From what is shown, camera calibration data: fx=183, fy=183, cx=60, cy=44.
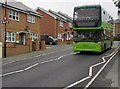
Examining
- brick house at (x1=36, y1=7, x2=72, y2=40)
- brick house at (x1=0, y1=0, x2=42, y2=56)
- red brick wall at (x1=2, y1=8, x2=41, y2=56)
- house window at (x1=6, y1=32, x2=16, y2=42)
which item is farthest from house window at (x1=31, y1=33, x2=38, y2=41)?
brick house at (x1=36, y1=7, x2=72, y2=40)

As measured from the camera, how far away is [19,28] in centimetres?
2498

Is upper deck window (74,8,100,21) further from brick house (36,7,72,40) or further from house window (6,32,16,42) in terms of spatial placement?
brick house (36,7,72,40)

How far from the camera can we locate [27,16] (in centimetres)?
2695

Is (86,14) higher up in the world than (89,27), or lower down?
higher up

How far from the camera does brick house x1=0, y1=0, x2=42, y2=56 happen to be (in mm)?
21369

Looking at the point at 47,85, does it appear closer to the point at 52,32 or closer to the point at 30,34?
the point at 30,34

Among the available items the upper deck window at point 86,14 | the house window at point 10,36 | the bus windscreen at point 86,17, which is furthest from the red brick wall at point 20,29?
the upper deck window at point 86,14

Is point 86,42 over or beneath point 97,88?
over

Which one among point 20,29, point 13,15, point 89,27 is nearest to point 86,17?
point 89,27

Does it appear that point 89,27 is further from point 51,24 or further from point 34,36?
point 51,24

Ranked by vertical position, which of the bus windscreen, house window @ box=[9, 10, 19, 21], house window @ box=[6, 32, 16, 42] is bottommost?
house window @ box=[6, 32, 16, 42]

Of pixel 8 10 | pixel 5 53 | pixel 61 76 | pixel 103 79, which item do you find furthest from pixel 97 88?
pixel 8 10

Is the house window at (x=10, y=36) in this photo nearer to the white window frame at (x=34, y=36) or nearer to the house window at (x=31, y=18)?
the house window at (x=31, y=18)

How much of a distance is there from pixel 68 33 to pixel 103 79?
41.7 m
